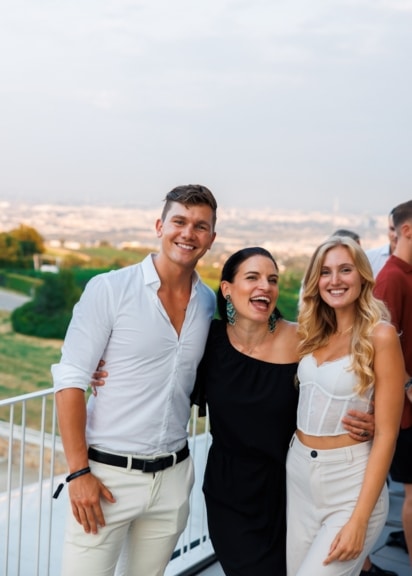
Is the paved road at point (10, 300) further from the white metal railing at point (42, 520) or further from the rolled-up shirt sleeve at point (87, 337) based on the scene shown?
the rolled-up shirt sleeve at point (87, 337)

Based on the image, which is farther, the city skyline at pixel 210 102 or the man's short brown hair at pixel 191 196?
the city skyline at pixel 210 102

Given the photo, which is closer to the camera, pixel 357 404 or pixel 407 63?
pixel 357 404

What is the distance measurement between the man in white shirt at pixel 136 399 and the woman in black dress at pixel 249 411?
107mm

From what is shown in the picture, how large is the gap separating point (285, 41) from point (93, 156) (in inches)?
346

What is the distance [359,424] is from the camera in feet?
5.59

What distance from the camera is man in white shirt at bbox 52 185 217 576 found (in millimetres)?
1713

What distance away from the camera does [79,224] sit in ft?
86.0

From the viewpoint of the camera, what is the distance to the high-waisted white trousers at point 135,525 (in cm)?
177

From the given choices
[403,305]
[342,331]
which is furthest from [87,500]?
[403,305]

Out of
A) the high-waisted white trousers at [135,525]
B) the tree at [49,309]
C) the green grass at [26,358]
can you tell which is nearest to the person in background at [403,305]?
the high-waisted white trousers at [135,525]

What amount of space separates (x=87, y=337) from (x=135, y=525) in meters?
0.56

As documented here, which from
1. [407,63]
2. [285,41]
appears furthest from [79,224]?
[407,63]

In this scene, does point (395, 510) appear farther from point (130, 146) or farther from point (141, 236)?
point (130, 146)

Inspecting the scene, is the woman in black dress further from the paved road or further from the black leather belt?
the paved road
